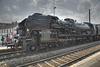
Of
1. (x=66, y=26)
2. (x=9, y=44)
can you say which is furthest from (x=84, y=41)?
(x=9, y=44)

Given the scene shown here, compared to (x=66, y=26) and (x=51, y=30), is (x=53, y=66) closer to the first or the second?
(x=51, y=30)

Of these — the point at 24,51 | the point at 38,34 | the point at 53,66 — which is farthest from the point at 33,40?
the point at 53,66

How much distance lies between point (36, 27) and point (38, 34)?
29.4 inches

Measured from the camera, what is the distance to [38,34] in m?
8.64

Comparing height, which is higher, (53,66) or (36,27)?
(36,27)

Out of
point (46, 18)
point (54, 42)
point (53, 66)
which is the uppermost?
point (46, 18)

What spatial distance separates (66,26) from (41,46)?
465cm

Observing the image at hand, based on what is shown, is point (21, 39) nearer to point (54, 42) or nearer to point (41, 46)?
point (41, 46)

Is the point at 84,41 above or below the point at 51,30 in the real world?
below

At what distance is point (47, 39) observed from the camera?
8.72 meters

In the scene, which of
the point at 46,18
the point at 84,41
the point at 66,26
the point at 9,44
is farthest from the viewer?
the point at 84,41

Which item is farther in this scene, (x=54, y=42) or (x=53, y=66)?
(x=54, y=42)

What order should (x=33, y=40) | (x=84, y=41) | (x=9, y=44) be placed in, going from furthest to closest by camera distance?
(x=84, y=41), (x=33, y=40), (x=9, y=44)

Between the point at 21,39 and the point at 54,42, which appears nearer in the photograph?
the point at 21,39
